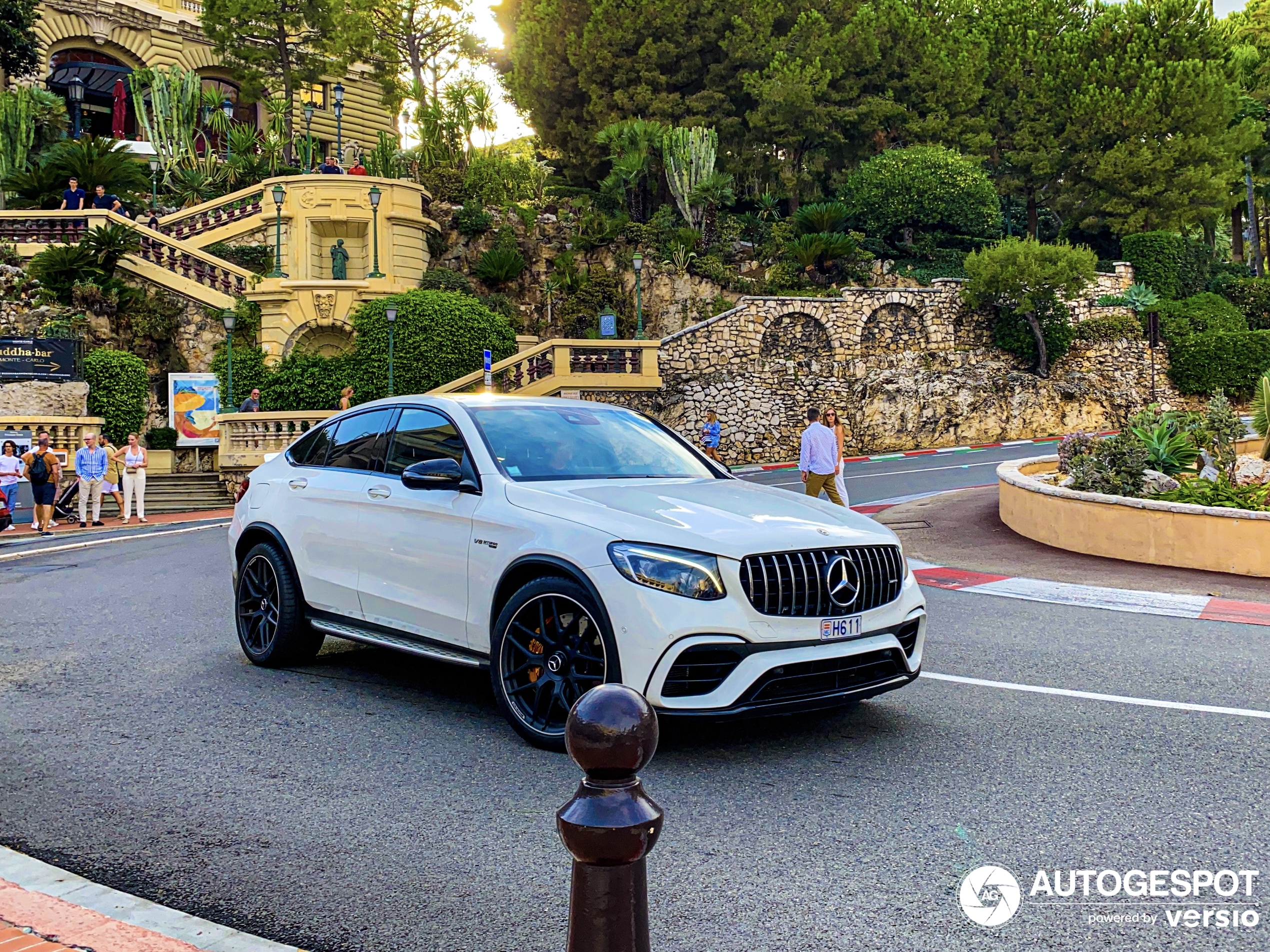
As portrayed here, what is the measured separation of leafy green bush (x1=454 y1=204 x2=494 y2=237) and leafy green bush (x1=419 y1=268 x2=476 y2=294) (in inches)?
143

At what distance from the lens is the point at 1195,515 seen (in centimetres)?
1248

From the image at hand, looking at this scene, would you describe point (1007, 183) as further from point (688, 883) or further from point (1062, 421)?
point (688, 883)

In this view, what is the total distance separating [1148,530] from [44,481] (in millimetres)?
17641

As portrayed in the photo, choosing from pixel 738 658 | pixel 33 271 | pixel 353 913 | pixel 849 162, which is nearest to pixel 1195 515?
pixel 738 658

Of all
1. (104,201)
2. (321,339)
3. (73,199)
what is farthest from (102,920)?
(104,201)

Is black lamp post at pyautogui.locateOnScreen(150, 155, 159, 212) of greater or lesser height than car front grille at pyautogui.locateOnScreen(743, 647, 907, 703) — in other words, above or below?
above

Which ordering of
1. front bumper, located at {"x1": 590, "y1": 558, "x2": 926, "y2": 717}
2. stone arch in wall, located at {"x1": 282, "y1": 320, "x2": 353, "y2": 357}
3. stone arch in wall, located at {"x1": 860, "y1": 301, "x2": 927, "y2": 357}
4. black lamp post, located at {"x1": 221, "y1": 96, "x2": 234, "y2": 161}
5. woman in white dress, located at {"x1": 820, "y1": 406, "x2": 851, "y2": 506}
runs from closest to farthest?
front bumper, located at {"x1": 590, "y1": 558, "x2": 926, "y2": 717} < woman in white dress, located at {"x1": 820, "y1": 406, "x2": 851, "y2": 506} < stone arch in wall, located at {"x1": 282, "y1": 320, "x2": 353, "y2": 357} < stone arch in wall, located at {"x1": 860, "y1": 301, "x2": 927, "y2": 357} < black lamp post, located at {"x1": 221, "y1": 96, "x2": 234, "y2": 161}

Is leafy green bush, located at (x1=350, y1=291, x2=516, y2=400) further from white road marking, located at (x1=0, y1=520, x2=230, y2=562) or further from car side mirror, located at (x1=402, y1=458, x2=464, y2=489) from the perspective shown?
car side mirror, located at (x1=402, y1=458, x2=464, y2=489)

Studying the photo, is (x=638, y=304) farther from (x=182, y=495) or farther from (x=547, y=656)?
(x=547, y=656)

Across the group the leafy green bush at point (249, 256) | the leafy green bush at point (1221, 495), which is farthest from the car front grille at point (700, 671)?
the leafy green bush at point (249, 256)

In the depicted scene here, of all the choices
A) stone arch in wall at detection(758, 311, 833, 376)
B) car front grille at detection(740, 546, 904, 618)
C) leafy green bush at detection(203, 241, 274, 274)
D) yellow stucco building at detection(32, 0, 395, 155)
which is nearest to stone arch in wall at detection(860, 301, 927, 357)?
stone arch in wall at detection(758, 311, 833, 376)

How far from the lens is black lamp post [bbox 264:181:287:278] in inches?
1374

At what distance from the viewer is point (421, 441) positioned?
6.88 meters

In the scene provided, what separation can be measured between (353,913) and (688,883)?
45.0 inches
